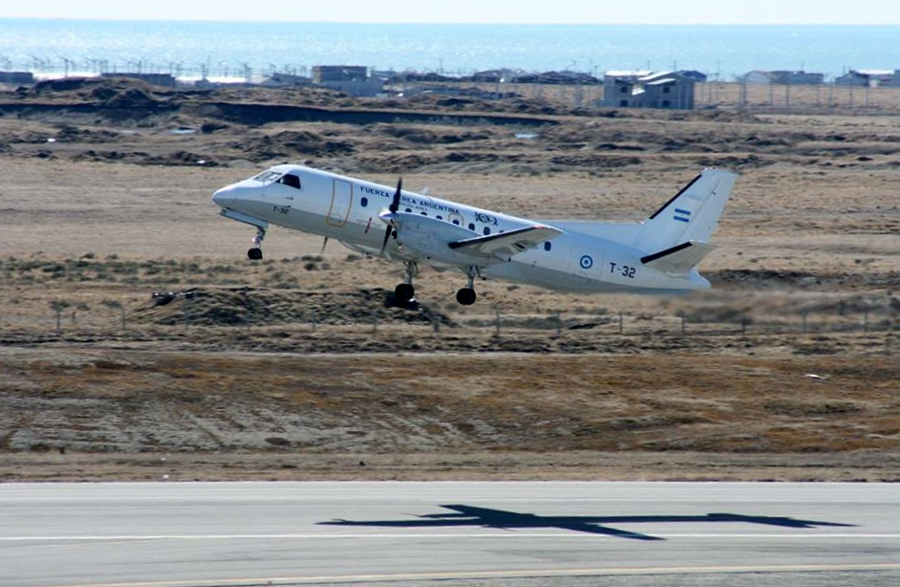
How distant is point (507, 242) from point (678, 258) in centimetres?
593

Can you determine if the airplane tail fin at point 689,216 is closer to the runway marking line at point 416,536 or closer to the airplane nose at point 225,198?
the airplane nose at point 225,198

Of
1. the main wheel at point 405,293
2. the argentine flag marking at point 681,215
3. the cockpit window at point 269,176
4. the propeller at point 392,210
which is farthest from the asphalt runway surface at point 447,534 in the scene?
the argentine flag marking at point 681,215

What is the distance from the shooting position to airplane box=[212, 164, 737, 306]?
4112 cm

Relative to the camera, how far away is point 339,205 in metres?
41.2

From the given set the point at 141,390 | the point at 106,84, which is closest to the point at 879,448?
the point at 141,390

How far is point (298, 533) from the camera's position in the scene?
1011 inches

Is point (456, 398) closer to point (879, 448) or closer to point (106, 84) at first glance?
point (879, 448)

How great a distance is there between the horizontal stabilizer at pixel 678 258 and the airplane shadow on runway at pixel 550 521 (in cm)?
1541

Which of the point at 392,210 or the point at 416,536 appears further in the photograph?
the point at 392,210

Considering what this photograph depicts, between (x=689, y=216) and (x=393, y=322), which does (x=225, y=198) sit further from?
(x=689, y=216)

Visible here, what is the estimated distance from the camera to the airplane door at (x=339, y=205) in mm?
41125

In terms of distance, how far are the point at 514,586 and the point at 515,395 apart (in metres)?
20.7

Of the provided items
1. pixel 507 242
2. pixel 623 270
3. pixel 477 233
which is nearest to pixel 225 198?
pixel 477 233

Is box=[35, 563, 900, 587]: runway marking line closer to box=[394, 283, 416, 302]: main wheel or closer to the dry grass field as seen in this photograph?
the dry grass field
